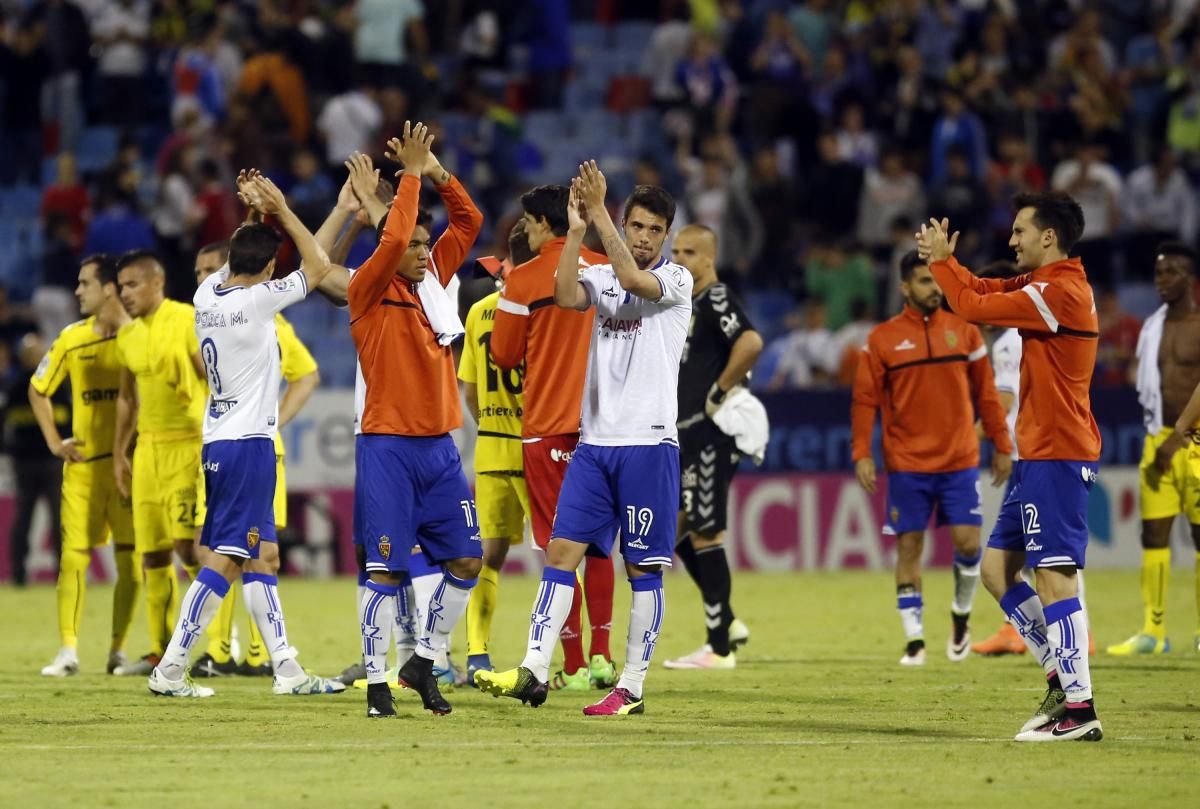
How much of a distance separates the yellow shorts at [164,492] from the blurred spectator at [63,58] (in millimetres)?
15001

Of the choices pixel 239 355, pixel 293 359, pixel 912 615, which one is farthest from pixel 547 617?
pixel 912 615

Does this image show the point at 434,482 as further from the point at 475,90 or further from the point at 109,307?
the point at 475,90

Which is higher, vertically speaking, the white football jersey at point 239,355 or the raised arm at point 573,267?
the raised arm at point 573,267

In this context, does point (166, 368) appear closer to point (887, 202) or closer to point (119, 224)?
point (119, 224)

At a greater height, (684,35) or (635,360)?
(684,35)

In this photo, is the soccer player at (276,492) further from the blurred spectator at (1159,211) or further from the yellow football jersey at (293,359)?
the blurred spectator at (1159,211)

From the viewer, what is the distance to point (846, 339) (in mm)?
22688

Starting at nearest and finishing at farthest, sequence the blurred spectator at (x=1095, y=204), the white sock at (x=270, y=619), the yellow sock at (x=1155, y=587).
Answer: the white sock at (x=270, y=619)
the yellow sock at (x=1155, y=587)
the blurred spectator at (x=1095, y=204)

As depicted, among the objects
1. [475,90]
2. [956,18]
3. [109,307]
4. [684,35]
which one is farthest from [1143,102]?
[109,307]

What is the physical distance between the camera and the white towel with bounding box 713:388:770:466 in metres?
13.5

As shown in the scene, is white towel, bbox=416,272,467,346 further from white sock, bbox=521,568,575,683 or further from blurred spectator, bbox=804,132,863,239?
blurred spectator, bbox=804,132,863,239

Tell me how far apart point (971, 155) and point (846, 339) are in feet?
→ 12.6

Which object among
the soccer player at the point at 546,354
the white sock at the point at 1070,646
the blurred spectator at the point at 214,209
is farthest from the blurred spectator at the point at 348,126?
the white sock at the point at 1070,646

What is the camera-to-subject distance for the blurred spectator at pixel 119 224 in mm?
22719
